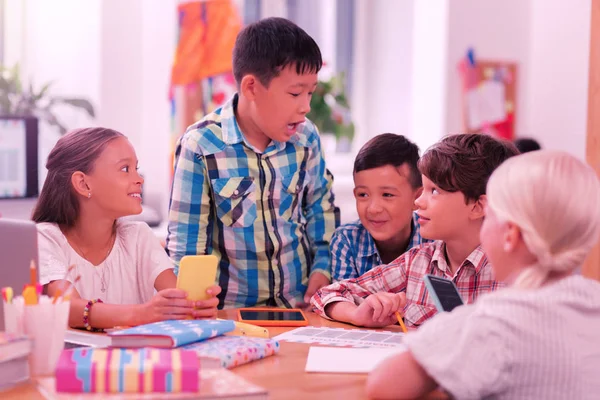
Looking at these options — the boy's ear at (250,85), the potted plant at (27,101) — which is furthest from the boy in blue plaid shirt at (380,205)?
the potted plant at (27,101)

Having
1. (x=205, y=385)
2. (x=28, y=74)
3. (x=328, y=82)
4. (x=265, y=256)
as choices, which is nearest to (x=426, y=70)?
(x=328, y=82)

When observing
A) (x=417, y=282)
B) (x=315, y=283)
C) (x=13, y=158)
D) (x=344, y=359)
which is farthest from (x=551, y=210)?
(x=13, y=158)

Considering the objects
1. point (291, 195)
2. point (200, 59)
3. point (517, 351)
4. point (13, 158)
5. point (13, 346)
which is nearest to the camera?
point (517, 351)

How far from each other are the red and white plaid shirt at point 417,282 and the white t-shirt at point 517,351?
0.68 metres

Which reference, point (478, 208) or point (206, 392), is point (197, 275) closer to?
point (206, 392)

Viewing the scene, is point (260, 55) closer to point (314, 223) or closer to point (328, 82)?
point (314, 223)

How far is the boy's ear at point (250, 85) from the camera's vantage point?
87.0 inches

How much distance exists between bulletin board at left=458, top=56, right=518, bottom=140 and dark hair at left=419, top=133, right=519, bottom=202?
8.53ft

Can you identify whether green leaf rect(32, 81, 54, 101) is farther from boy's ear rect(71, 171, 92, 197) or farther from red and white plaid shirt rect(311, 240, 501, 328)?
red and white plaid shirt rect(311, 240, 501, 328)

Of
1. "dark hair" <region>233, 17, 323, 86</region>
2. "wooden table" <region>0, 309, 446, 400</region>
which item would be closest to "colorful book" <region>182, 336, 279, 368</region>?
"wooden table" <region>0, 309, 446, 400</region>

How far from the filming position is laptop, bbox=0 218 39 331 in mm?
1389

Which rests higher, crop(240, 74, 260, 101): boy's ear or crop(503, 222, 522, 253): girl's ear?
crop(240, 74, 260, 101): boy's ear

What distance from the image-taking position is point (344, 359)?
1386 mm

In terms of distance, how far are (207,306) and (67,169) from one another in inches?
22.2
